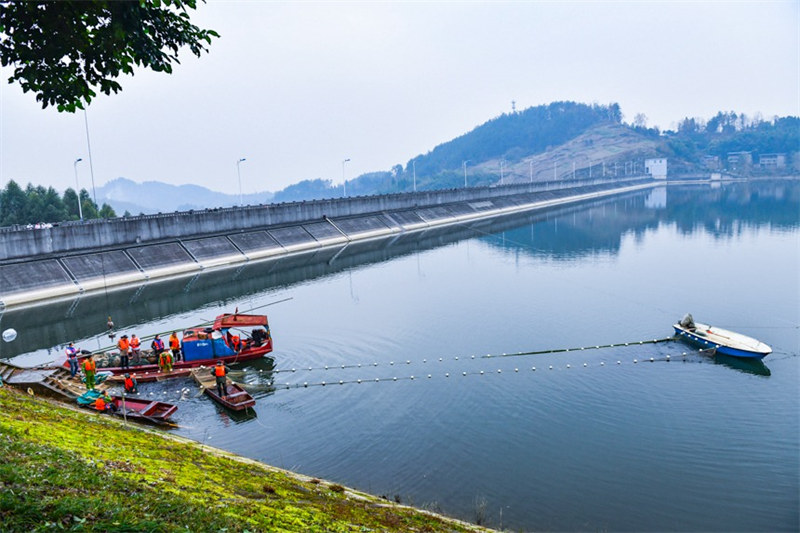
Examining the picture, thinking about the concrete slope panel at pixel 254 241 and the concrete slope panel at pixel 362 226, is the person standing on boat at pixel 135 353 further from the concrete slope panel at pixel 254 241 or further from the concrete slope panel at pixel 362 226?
the concrete slope panel at pixel 362 226

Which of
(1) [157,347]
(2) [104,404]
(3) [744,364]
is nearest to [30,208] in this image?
(1) [157,347]

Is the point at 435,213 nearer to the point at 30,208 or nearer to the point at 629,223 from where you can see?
the point at 629,223

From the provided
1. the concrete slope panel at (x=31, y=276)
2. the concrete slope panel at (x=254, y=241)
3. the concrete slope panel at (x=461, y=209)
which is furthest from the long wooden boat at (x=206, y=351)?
the concrete slope panel at (x=461, y=209)

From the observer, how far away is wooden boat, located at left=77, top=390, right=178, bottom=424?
24.0m

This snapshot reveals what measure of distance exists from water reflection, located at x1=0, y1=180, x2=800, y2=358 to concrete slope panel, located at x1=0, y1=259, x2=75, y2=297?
3910 mm

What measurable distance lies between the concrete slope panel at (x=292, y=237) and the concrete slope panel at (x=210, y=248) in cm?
880

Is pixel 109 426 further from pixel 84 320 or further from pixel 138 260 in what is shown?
pixel 138 260

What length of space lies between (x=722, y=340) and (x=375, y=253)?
5180cm

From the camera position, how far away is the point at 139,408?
82.3ft

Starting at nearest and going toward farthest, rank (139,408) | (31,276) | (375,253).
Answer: (139,408), (31,276), (375,253)

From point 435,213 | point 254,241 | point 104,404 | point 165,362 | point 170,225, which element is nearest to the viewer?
point 104,404

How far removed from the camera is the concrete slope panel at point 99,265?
5931 cm

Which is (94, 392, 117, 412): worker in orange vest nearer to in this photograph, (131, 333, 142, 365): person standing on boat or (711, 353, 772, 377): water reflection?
(131, 333, 142, 365): person standing on boat

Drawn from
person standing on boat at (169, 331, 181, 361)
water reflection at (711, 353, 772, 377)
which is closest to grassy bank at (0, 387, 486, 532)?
person standing on boat at (169, 331, 181, 361)
